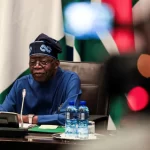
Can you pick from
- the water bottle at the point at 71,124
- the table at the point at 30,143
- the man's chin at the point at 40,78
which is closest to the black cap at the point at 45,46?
the man's chin at the point at 40,78

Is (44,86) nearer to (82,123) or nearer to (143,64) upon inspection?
(82,123)

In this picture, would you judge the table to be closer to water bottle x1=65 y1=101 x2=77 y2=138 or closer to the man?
water bottle x1=65 y1=101 x2=77 y2=138

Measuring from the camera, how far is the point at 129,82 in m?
0.17

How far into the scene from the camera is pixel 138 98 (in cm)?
17

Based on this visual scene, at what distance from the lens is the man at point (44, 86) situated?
5.96 feet

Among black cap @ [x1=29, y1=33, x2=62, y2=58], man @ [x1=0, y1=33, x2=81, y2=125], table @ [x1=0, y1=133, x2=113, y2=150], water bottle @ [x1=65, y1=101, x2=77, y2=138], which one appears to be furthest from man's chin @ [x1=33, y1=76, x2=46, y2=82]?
table @ [x1=0, y1=133, x2=113, y2=150]

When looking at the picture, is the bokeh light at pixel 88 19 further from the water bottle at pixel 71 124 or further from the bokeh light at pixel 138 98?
the water bottle at pixel 71 124

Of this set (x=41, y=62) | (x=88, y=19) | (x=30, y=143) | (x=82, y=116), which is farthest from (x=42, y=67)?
(x=88, y=19)

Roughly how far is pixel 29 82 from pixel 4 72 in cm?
64

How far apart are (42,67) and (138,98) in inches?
67.4

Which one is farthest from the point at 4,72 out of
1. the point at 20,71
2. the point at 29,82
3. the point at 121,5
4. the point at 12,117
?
the point at 121,5

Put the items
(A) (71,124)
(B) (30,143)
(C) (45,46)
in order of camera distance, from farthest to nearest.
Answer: (C) (45,46) < (A) (71,124) < (B) (30,143)

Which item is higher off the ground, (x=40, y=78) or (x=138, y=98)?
(x=40, y=78)

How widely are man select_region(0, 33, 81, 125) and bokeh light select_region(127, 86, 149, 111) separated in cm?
158
